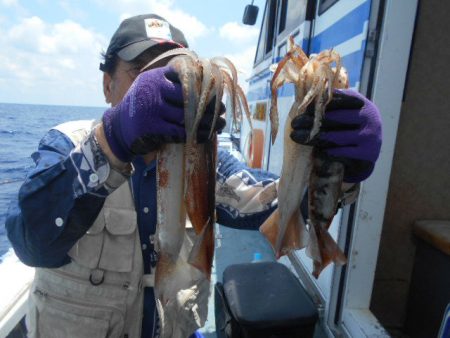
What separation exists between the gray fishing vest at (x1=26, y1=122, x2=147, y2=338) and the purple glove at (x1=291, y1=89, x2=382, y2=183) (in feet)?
3.56

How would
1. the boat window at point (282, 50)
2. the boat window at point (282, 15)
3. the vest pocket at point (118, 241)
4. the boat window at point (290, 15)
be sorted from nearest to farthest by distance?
the vest pocket at point (118, 241)
the boat window at point (290, 15)
the boat window at point (282, 50)
the boat window at point (282, 15)

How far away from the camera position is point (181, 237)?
1.65 metres

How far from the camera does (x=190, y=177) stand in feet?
5.12

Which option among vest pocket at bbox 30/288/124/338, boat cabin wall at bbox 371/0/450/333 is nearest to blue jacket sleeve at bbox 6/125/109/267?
vest pocket at bbox 30/288/124/338

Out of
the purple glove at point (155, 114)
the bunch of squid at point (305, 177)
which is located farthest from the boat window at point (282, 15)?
the purple glove at point (155, 114)

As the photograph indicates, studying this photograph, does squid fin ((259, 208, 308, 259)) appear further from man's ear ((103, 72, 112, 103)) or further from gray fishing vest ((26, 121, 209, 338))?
man's ear ((103, 72, 112, 103))

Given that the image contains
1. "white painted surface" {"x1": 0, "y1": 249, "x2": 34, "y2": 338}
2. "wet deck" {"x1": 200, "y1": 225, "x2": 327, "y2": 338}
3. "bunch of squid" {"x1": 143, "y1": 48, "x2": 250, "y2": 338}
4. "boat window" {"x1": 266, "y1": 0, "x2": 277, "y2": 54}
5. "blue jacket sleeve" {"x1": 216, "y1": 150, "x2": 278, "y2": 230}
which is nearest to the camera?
"bunch of squid" {"x1": 143, "y1": 48, "x2": 250, "y2": 338}

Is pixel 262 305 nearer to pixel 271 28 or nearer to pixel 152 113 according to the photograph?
pixel 152 113

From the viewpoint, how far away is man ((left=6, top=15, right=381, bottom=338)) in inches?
57.7

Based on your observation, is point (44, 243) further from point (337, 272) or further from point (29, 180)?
point (337, 272)

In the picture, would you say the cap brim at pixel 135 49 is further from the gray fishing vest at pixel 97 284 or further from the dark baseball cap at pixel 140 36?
the gray fishing vest at pixel 97 284

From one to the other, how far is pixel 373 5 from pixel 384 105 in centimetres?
64

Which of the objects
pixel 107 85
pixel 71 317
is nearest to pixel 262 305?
pixel 71 317

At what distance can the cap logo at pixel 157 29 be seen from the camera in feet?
6.93
